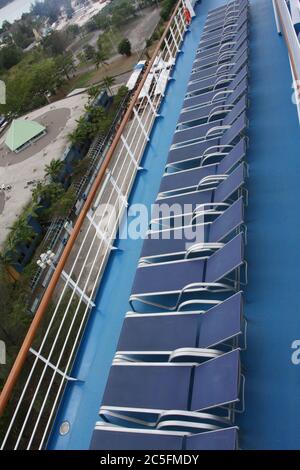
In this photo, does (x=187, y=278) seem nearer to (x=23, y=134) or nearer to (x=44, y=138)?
(x=44, y=138)

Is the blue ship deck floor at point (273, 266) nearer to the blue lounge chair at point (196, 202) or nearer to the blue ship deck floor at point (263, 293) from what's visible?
the blue ship deck floor at point (263, 293)

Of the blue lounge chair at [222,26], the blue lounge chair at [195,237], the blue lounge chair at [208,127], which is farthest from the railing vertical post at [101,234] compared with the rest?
the blue lounge chair at [222,26]

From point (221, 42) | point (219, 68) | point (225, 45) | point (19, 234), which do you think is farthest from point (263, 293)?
point (19, 234)

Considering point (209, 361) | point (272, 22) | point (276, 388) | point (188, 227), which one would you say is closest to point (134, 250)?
point (188, 227)

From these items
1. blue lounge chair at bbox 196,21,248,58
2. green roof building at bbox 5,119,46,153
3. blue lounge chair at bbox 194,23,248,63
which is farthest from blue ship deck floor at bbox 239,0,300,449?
green roof building at bbox 5,119,46,153

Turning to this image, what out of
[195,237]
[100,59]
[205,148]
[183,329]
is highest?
[100,59]
